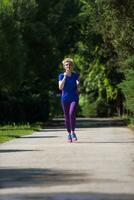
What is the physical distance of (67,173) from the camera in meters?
10.1

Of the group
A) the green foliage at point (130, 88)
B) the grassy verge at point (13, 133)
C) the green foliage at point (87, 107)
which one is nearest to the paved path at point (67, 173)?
the grassy verge at point (13, 133)

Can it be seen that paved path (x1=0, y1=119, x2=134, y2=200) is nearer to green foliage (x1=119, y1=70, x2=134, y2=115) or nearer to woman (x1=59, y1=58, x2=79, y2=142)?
woman (x1=59, y1=58, x2=79, y2=142)

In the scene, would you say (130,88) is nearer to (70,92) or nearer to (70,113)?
(70,92)

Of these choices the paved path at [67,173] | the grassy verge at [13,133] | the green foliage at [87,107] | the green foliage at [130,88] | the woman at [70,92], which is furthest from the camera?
the green foliage at [87,107]

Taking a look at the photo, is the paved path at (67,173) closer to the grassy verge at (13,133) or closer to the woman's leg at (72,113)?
the woman's leg at (72,113)

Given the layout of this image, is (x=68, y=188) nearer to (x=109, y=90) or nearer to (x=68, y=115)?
(x=68, y=115)

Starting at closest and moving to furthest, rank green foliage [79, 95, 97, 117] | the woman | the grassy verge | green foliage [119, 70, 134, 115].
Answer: the woman → the grassy verge → green foliage [119, 70, 134, 115] → green foliage [79, 95, 97, 117]

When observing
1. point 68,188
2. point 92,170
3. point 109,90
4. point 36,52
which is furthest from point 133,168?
point 109,90

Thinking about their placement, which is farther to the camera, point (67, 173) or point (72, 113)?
point (72, 113)

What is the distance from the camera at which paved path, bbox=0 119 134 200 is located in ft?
27.2

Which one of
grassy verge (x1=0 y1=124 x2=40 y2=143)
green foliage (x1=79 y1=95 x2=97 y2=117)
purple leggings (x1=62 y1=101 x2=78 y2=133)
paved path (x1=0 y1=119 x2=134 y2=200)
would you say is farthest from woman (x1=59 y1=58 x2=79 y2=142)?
green foliage (x1=79 y1=95 x2=97 y2=117)

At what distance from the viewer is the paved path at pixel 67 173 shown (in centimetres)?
830

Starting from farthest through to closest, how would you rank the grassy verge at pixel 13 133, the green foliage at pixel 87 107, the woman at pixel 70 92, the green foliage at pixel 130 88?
the green foliage at pixel 87 107 → the green foliage at pixel 130 88 → the grassy verge at pixel 13 133 → the woman at pixel 70 92

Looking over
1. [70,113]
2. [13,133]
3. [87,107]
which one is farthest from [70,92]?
[87,107]
